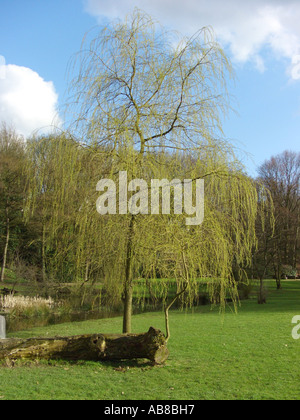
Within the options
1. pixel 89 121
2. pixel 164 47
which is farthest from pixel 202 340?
pixel 164 47

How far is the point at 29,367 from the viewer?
19.6 feet

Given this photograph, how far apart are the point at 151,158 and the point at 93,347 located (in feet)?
10.3

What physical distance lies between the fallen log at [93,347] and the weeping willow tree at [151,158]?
0.50 metres

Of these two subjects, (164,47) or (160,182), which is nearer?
(160,182)

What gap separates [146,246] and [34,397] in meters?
2.49

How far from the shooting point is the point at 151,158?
6062 millimetres

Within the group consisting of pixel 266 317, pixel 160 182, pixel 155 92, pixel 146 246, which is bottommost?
pixel 266 317
